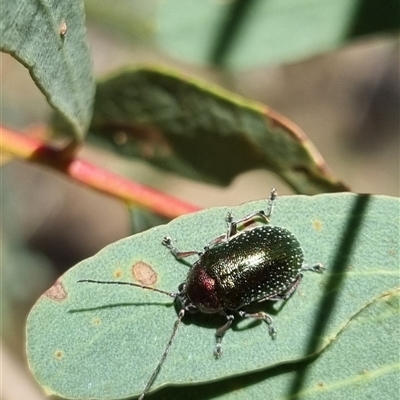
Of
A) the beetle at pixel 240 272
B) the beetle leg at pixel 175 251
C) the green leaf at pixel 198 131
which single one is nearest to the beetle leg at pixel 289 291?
the beetle at pixel 240 272

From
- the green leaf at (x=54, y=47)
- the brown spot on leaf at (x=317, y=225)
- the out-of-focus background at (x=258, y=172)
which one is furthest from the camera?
the out-of-focus background at (x=258, y=172)

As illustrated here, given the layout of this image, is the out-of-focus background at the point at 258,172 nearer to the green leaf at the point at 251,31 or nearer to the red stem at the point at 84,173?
the green leaf at the point at 251,31

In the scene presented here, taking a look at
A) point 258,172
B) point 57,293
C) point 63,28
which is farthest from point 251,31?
point 258,172

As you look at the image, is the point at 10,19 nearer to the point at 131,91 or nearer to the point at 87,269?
the point at 87,269

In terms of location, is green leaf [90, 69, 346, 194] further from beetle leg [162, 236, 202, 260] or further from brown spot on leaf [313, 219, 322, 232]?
beetle leg [162, 236, 202, 260]

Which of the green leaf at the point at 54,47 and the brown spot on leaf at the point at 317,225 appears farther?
the brown spot on leaf at the point at 317,225

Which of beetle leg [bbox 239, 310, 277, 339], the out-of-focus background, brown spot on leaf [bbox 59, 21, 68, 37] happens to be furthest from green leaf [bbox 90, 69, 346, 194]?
the out-of-focus background

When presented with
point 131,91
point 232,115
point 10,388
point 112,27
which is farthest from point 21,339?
point 232,115
